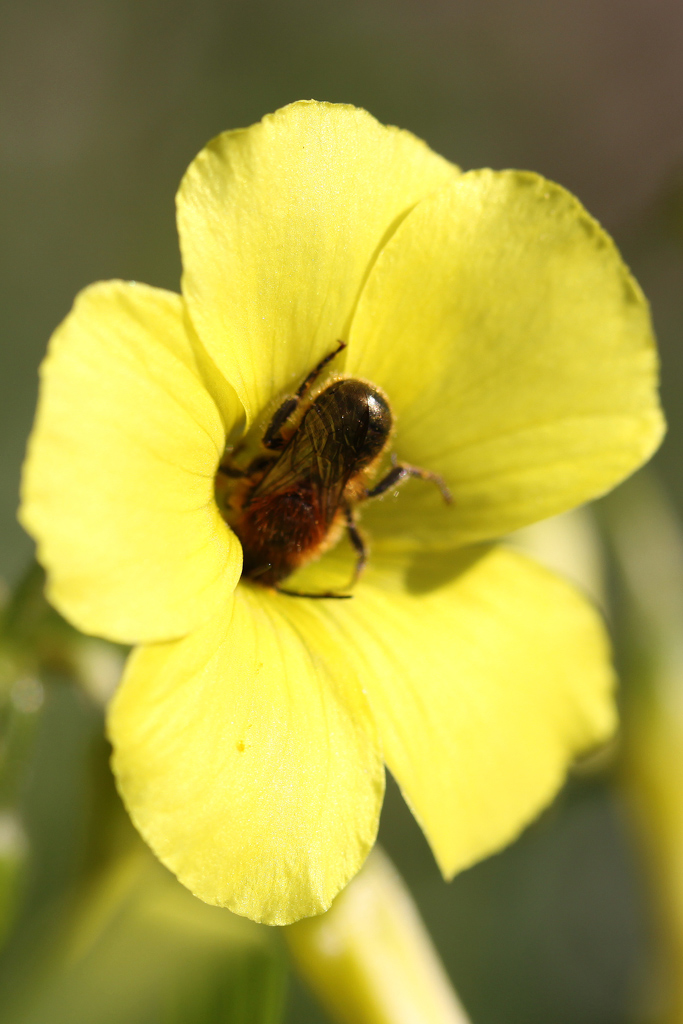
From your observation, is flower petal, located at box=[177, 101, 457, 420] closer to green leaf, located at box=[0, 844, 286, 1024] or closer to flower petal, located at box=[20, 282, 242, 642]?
flower petal, located at box=[20, 282, 242, 642]

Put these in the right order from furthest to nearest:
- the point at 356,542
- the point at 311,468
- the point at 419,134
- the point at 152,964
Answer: the point at 419,134
the point at 152,964
the point at 356,542
the point at 311,468

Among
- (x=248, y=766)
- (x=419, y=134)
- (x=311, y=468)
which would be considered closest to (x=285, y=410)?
(x=311, y=468)

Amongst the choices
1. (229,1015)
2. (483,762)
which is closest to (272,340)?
(483,762)

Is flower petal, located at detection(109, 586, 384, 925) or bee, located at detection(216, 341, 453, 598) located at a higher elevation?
bee, located at detection(216, 341, 453, 598)

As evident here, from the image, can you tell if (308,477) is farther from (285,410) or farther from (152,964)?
(152,964)

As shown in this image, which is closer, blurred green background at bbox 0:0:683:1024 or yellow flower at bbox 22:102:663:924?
yellow flower at bbox 22:102:663:924

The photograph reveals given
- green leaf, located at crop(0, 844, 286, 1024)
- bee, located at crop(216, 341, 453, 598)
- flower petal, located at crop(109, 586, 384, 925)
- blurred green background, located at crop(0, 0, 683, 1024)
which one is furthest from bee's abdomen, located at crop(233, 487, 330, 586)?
blurred green background, located at crop(0, 0, 683, 1024)
